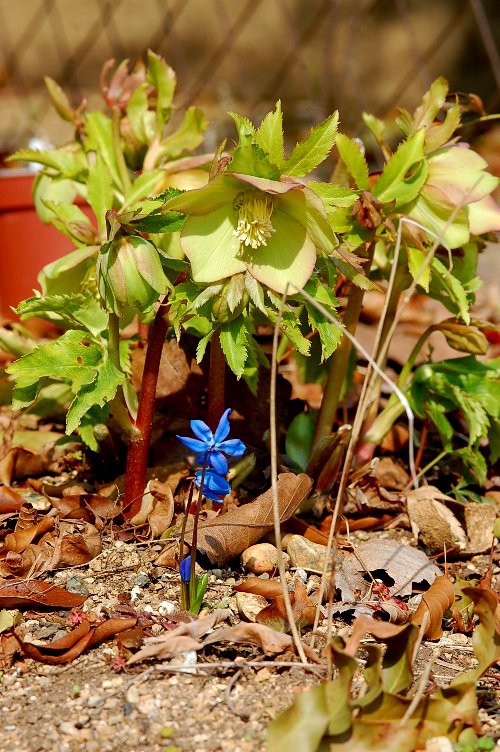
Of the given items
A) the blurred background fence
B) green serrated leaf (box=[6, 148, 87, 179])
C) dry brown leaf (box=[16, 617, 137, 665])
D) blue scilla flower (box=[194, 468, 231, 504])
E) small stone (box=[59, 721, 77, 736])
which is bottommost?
small stone (box=[59, 721, 77, 736])

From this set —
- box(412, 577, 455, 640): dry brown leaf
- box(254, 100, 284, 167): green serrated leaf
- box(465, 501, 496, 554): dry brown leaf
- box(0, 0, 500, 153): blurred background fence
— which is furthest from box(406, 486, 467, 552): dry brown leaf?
box(0, 0, 500, 153): blurred background fence

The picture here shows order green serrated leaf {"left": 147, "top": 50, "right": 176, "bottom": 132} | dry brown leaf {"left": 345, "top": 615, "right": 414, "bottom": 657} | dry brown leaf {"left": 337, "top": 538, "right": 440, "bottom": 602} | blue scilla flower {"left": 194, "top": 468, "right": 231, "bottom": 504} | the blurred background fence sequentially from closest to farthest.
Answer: dry brown leaf {"left": 345, "top": 615, "right": 414, "bottom": 657}, blue scilla flower {"left": 194, "top": 468, "right": 231, "bottom": 504}, dry brown leaf {"left": 337, "top": 538, "right": 440, "bottom": 602}, green serrated leaf {"left": 147, "top": 50, "right": 176, "bottom": 132}, the blurred background fence

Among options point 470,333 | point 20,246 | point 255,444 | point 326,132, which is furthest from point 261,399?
point 20,246

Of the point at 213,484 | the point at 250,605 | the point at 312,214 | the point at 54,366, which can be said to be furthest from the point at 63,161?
the point at 250,605

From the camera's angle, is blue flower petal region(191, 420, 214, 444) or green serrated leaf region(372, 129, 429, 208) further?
green serrated leaf region(372, 129, 429, 208)

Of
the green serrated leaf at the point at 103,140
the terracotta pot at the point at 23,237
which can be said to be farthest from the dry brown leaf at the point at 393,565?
the terracotta pot at the point at 23,237

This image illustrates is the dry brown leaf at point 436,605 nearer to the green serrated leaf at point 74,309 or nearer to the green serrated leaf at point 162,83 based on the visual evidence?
the green serrated leaf at point 74,309

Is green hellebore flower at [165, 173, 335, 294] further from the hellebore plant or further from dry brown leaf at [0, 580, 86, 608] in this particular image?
dry brown leaf at [0, 580, 86, 608]
